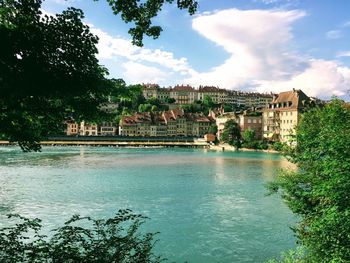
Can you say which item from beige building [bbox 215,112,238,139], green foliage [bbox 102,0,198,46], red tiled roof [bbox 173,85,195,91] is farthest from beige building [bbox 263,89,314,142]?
red tiled roof [bbox 173,85,195,91]

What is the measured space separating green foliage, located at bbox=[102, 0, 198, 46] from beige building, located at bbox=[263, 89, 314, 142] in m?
83.1

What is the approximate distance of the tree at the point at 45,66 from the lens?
5789 millimetres

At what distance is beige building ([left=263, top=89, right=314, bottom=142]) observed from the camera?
86.3 m

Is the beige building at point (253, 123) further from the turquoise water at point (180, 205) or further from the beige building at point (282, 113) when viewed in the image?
the turquoise water at point (180, 205)

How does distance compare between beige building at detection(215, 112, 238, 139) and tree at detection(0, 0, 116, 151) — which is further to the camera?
beige building at detection(215, 112, 238, 139)

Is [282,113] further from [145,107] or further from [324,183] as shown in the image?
[324,183]

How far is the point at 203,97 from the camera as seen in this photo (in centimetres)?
18862

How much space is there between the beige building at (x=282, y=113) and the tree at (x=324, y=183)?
7171 cm

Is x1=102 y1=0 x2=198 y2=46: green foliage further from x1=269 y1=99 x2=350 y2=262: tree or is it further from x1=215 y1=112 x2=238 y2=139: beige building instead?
x1=215 y1=112 x2=238 y2=139: beige building

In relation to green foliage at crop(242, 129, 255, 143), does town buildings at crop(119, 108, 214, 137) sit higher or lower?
higher

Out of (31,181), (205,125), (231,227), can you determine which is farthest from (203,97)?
(231,227)

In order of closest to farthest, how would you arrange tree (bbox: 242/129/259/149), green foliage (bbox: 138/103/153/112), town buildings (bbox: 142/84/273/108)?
tree (bbox: 242/129/259/149), green foliage (bbox: 138/103/153/112), town buildings (bbox: 142/84/273/108)

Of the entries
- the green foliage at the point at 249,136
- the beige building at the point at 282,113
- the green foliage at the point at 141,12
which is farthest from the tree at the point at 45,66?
the green foliage at the point at 249,136

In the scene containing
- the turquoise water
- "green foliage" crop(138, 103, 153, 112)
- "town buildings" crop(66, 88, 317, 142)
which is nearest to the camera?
the turquoise water
